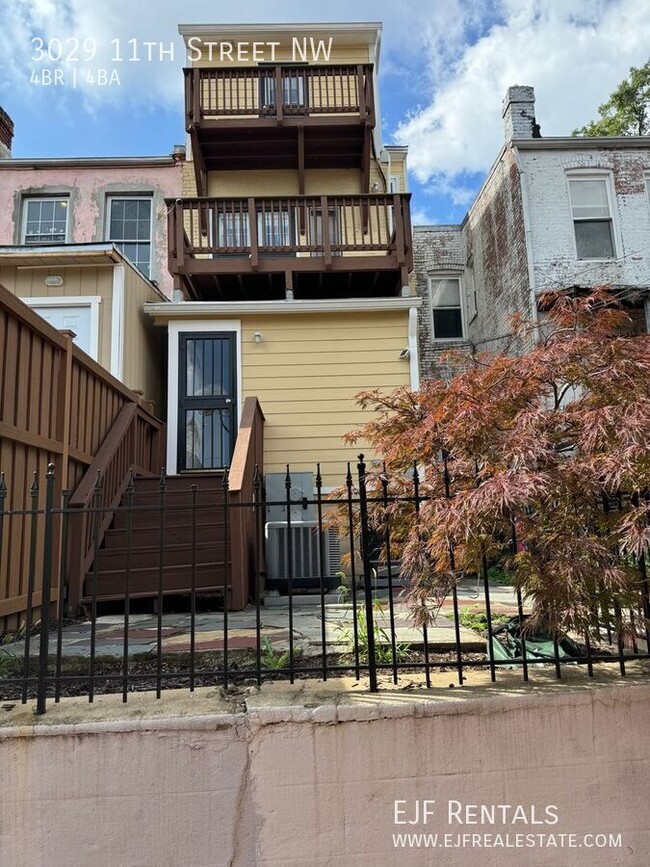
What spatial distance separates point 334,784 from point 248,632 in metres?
1.79

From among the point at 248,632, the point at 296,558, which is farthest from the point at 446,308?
the point at 248,632

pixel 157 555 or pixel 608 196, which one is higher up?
pixel 608 196

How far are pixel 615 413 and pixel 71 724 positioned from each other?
8.87 feet

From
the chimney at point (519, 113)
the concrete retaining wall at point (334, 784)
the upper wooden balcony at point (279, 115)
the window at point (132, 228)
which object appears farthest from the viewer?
the chimney at point (519, 113)

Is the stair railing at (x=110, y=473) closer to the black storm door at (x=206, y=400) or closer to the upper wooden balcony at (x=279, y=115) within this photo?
the black storm door at (x=206, y=400)

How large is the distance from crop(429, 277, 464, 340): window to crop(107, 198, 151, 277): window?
7189 millimetres

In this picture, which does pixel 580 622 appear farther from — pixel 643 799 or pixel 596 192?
pixel 596 192

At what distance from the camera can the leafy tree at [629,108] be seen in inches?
774

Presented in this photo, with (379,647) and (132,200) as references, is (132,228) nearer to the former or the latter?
(132,200)

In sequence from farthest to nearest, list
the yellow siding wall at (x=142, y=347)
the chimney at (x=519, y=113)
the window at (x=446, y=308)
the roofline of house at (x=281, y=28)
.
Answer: the window at (x=446, y=308)
the chimney at (x=519, y=113)
the roofline of house at (x=281, y=28)
the yellow siding wall at (x=142, y=347)

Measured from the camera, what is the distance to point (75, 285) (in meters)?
8.40

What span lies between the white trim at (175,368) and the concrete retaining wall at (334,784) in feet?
19.8

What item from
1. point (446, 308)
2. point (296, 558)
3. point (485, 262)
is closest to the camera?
point (296, 558)

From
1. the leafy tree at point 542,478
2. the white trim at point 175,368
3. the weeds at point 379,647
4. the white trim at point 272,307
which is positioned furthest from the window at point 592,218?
the weeds at point 379,647
